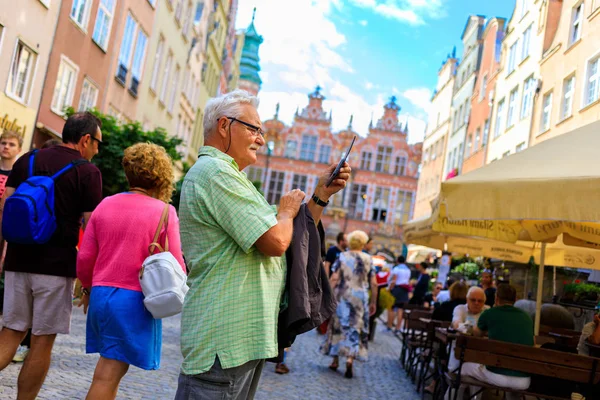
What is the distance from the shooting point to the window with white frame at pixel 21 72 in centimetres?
1514

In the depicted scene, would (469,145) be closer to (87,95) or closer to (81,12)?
(87,95)

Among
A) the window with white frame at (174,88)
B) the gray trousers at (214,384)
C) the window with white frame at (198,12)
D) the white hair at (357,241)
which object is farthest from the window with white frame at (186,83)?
the gray trousers at (214,384)

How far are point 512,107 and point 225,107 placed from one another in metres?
28.3

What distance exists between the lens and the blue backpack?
431 cm

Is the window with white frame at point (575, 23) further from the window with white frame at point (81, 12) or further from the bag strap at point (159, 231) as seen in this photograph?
the bag strap at point (159, 231)

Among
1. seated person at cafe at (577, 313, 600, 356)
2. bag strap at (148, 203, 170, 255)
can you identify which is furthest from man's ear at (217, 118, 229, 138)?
seated person at cafe at (577, 313, 600, 356)

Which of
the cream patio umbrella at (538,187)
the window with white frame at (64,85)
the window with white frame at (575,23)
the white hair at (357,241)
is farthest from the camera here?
the window with white frame at (575,23)

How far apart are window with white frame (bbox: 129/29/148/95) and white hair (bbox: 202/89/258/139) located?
831 inches

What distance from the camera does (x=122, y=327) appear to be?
3850mm

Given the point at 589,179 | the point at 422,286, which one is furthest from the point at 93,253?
the point at 422,286

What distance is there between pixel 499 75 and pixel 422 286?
54.6 ft

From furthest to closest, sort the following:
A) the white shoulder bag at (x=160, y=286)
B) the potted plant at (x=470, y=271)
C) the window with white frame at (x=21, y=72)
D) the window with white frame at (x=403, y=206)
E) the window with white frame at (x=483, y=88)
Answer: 1. the window with white frame at (x=403, y=206)
2. the window with white frame at (x=483, y=88)
3. the potted plant at (x=470, y=271)
4. the window with white frame at (x=21, y=72)
5. the white shoulder bag at (x=160, y=286)

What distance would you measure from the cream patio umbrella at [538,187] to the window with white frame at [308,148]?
62680 mm

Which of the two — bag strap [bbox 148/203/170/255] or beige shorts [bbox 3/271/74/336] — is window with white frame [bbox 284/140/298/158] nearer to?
beige shorts [bbox 3/271/74/336]
